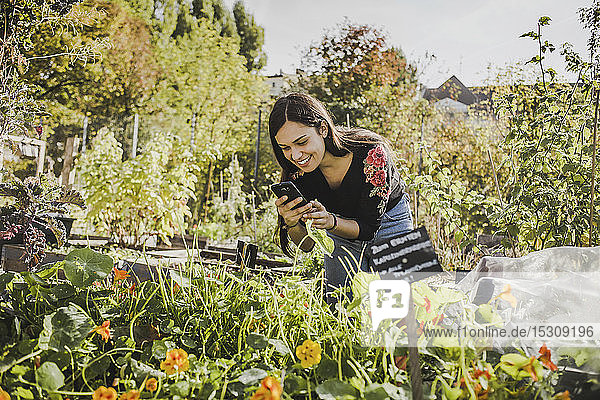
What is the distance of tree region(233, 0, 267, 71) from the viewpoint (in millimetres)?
10289

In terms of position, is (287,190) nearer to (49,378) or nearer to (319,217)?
(319,217)

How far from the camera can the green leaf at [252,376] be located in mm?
774

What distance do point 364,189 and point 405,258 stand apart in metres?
0.90

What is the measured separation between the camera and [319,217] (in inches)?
63.9

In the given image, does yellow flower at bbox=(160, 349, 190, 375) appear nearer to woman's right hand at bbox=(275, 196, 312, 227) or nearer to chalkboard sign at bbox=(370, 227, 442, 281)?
chalkboard sign at bbox=(370, 227, 442, 281)

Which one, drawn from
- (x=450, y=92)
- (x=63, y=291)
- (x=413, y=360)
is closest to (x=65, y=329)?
(x=63, y=291)

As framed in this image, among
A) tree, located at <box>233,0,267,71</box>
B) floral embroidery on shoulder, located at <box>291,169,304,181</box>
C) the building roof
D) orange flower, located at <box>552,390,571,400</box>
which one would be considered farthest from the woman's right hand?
tree, located at <box>233,0,267,71</box>

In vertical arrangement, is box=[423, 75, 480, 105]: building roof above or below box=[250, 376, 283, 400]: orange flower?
above

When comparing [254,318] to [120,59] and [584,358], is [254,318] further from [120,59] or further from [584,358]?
[120,59]

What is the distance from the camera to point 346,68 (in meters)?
6.23

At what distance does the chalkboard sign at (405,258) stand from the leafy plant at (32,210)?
5.04 ft

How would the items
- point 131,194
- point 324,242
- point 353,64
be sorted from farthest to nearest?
point 353,64
point 131,194
point 324,242

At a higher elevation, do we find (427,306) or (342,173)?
(342,173)

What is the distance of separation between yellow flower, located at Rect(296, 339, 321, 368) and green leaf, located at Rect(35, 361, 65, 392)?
350 millimetres
